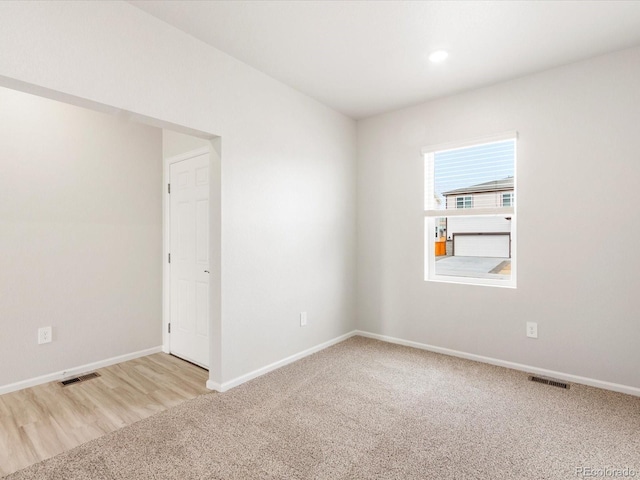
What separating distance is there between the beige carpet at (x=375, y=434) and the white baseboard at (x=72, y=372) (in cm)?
128

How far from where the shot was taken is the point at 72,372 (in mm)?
3029

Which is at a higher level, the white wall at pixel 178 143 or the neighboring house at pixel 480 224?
the white wall at pixel 178 143

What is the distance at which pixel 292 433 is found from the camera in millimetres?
2107

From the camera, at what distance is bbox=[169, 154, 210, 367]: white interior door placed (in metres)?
3.26

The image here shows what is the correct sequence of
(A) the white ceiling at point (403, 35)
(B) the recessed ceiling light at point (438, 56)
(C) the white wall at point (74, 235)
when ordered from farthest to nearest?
(C) the white wall at point (74, 235) → (B) the recessed ceiling light at point (438, 56) → (A) the white ceiling at point (403, 35)

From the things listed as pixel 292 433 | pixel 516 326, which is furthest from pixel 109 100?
pixel 516 326

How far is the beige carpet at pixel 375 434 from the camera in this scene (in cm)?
178

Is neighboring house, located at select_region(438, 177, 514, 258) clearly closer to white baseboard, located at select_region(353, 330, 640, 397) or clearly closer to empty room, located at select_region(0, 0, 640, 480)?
empty room, located at select_region(0, 0, 640, 480)

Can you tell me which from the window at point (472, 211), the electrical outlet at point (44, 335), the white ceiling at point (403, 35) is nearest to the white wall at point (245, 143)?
the white ceiling at point (403, 35)

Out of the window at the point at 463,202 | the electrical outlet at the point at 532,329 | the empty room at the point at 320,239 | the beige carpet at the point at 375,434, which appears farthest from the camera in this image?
the window at the point at 463,202

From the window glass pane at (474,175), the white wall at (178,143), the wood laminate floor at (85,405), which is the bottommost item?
the wood laminate floor at (85,405)

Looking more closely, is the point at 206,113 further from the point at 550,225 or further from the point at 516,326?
the point at 516,326

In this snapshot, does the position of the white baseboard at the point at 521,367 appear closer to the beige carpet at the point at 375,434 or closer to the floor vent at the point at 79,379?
the beige carpet at the point at 375,434

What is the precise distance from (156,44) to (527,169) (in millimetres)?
3082
